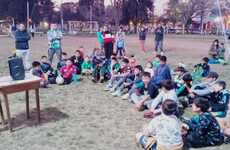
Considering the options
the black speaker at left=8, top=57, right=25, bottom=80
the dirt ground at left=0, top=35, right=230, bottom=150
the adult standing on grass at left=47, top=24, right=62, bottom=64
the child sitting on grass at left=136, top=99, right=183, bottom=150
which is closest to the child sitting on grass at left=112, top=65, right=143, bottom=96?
the dirt ground at left=0, top=35, right=230, bottom=150

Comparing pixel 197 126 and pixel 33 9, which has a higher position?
pixel 33 9

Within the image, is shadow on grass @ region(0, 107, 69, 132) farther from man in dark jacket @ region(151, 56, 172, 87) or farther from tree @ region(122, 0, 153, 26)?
tree @ region(122, 0, 153, 26)

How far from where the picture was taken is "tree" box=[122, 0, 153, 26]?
231 feet

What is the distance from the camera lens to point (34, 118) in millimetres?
7633

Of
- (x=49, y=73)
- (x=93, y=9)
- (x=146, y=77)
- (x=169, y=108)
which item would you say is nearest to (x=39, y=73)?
(x=49, y=73)

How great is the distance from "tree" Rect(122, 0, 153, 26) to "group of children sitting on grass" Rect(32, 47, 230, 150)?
58.5 metres

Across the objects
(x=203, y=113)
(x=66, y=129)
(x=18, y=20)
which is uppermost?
(x=18, y=20)

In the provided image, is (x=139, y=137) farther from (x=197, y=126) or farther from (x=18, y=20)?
(x=18, y=20)

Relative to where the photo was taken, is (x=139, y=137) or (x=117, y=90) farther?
(x=117, y=90)

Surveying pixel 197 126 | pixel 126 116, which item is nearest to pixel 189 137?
pixel 197 126

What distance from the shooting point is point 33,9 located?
6525cm

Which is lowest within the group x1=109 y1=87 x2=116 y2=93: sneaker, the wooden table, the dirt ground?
the dirt ground

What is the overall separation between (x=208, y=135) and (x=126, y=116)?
2.46 metres

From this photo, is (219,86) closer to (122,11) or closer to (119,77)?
(119,77)
